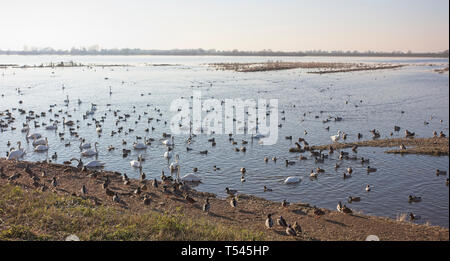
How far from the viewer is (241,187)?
21.4 m

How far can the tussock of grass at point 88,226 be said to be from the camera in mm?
11039

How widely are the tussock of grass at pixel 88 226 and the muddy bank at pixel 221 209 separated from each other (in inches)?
14.2

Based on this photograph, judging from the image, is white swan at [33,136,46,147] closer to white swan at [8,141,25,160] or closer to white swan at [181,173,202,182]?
white swan at [8,141,25,160]

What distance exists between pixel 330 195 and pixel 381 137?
604 inches

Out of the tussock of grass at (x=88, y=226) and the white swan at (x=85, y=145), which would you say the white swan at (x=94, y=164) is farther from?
the tussock of grass at (x=88, y=226)

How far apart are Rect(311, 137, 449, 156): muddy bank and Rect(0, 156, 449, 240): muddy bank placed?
40.6 feet

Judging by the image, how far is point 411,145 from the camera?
1132 inches

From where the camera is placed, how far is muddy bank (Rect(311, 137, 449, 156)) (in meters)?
26.5

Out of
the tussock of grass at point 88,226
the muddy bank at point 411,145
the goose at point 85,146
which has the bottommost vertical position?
the goose at point 85,146

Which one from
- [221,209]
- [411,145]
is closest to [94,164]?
[221,209]

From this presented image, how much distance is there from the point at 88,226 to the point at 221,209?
733 cm

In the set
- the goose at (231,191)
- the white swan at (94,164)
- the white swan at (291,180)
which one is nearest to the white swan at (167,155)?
the white swan at (94,164)

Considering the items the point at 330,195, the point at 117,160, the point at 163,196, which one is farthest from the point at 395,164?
the point at 117,160

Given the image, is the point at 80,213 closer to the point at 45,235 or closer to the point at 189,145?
the point at 45,235
